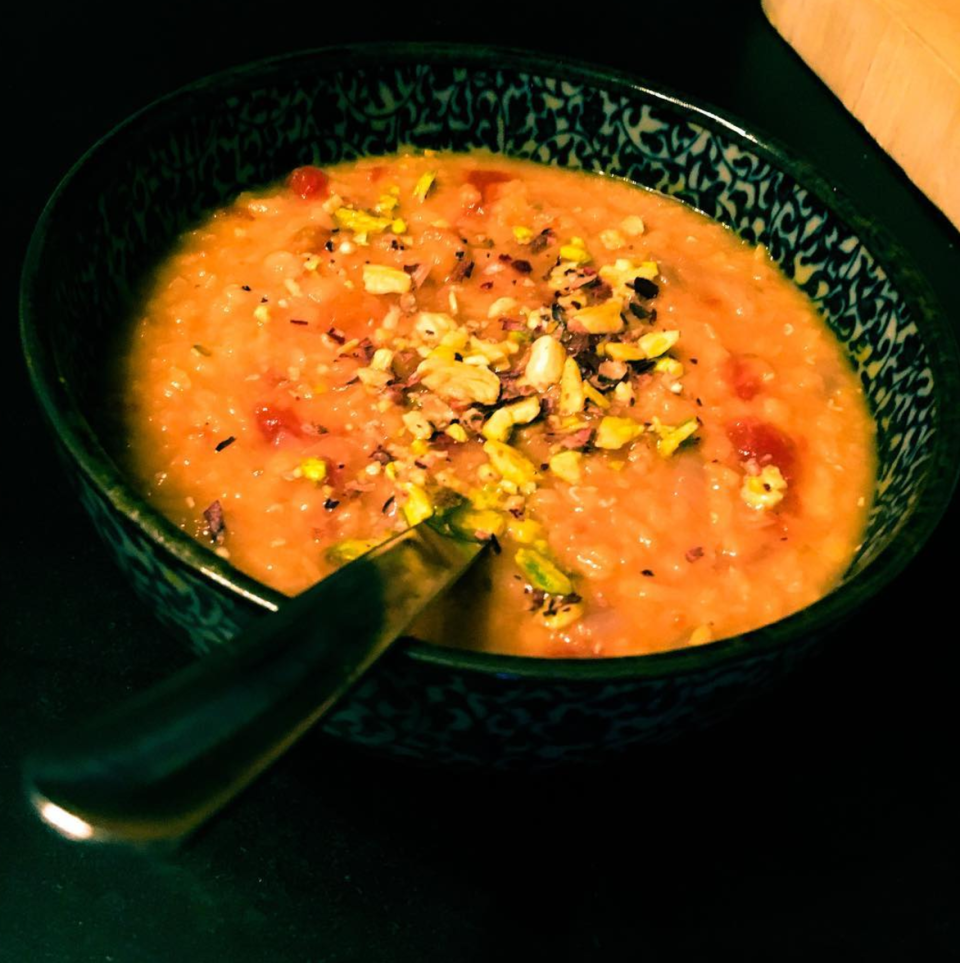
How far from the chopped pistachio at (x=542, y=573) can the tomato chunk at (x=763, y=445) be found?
40 centimetres

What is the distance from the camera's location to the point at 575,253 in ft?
5.99

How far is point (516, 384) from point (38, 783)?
994mm

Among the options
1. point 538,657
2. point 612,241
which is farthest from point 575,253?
point 538,657

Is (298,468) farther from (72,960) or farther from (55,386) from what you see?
(72,960)

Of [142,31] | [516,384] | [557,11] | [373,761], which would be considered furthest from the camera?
[557,11]

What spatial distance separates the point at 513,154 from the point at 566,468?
0.90m

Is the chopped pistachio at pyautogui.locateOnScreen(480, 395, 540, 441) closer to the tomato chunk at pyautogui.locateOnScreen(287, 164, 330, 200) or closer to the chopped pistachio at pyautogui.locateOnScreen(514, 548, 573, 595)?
the chopped pistachio at pyautogui.locateOnScreen(514, 548, 573, 595)

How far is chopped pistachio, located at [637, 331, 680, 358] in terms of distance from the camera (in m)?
1.64

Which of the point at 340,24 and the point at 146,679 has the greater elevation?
the point at 340,24

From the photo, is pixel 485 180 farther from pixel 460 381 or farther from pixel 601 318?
pixel 460 381

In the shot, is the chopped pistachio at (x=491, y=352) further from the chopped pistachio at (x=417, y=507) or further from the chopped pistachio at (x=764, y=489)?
the chopped pistachio at (x=764, y=489)

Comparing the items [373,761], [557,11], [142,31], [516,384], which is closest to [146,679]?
[373,761]

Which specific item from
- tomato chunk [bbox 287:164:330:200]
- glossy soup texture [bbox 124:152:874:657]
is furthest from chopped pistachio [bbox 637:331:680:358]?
tomato chunk [bbox 287:164:330:200]

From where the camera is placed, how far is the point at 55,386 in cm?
109
